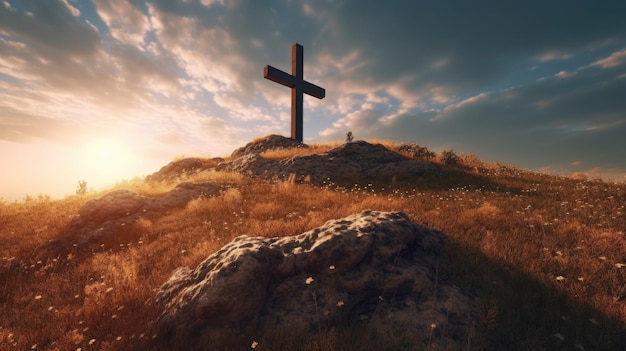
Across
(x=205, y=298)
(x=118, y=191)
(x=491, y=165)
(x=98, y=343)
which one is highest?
(x=491, y=165)

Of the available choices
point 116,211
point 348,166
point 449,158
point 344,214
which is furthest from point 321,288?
point 449,158

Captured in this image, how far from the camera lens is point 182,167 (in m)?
23.6

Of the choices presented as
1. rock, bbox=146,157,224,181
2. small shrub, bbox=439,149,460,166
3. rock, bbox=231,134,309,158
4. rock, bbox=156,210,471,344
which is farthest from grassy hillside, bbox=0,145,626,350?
rock, bbox=231,134,309,158

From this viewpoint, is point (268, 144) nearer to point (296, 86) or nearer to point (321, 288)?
point (296, 86)

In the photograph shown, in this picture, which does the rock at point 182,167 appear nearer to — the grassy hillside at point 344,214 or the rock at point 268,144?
the rock at point 268,144

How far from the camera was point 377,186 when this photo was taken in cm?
1436

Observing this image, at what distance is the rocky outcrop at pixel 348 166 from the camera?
16.0m

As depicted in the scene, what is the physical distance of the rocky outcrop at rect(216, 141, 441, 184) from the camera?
52.5 feet

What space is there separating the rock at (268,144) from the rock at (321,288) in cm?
1872

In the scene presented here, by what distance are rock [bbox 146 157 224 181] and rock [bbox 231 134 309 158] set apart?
116 inches

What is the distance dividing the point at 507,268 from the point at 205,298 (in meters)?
5.01

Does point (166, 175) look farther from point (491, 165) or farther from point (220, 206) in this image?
point (491, 165)

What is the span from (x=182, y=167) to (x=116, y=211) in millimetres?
12838

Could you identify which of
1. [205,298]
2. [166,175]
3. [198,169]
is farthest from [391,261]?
[166,175]
